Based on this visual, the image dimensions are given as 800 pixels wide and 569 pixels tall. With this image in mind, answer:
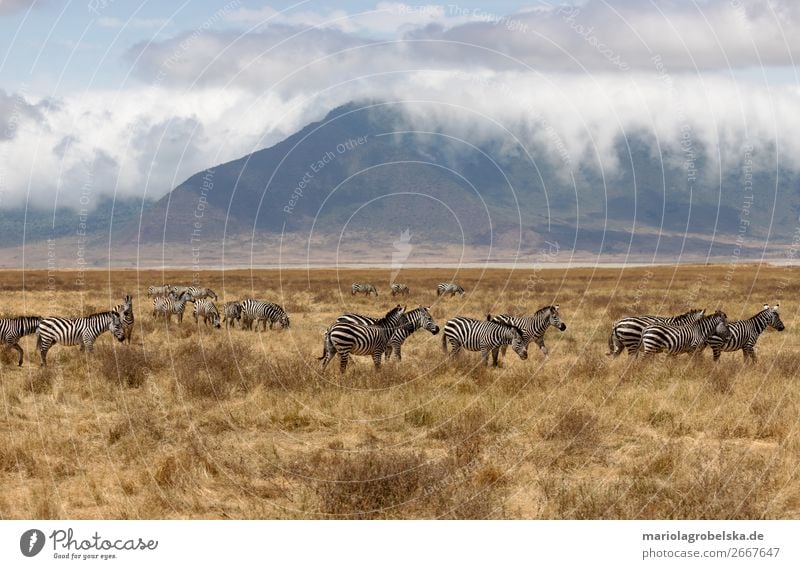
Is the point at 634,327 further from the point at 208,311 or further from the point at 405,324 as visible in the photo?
the point at 208,311

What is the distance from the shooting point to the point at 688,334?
19094 millimetres

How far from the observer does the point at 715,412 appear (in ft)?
47.6

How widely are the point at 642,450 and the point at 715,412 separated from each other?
282 centimetres

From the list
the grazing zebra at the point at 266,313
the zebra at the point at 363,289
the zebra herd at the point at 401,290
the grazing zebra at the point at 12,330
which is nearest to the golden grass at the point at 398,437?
the grazing zebra at the point at 12,330

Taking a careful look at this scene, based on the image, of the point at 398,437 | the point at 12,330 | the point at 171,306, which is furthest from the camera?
the point at 171,306

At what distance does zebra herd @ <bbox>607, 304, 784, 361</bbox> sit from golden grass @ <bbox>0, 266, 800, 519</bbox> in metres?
0.45

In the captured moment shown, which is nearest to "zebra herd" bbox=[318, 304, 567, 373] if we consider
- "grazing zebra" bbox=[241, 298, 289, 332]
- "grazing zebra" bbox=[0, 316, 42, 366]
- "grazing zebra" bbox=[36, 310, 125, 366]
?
"grazing zebra" bbox=[36, 310, 125, 366]

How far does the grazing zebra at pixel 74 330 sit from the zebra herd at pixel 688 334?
1339 cm

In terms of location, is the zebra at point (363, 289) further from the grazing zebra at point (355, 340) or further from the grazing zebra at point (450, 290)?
the grazing zebra at point (355, 340)

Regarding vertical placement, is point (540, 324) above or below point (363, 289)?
below

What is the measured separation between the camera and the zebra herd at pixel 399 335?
1875 cm

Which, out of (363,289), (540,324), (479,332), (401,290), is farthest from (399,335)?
(401,290)

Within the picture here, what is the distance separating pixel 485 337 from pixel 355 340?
11.5 feet

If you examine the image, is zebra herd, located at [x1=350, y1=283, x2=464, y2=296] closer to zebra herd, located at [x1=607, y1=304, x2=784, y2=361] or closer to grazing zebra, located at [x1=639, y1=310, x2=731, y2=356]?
zebra herd, located at [x1=607, y1=304, x2=784, y2=361]
